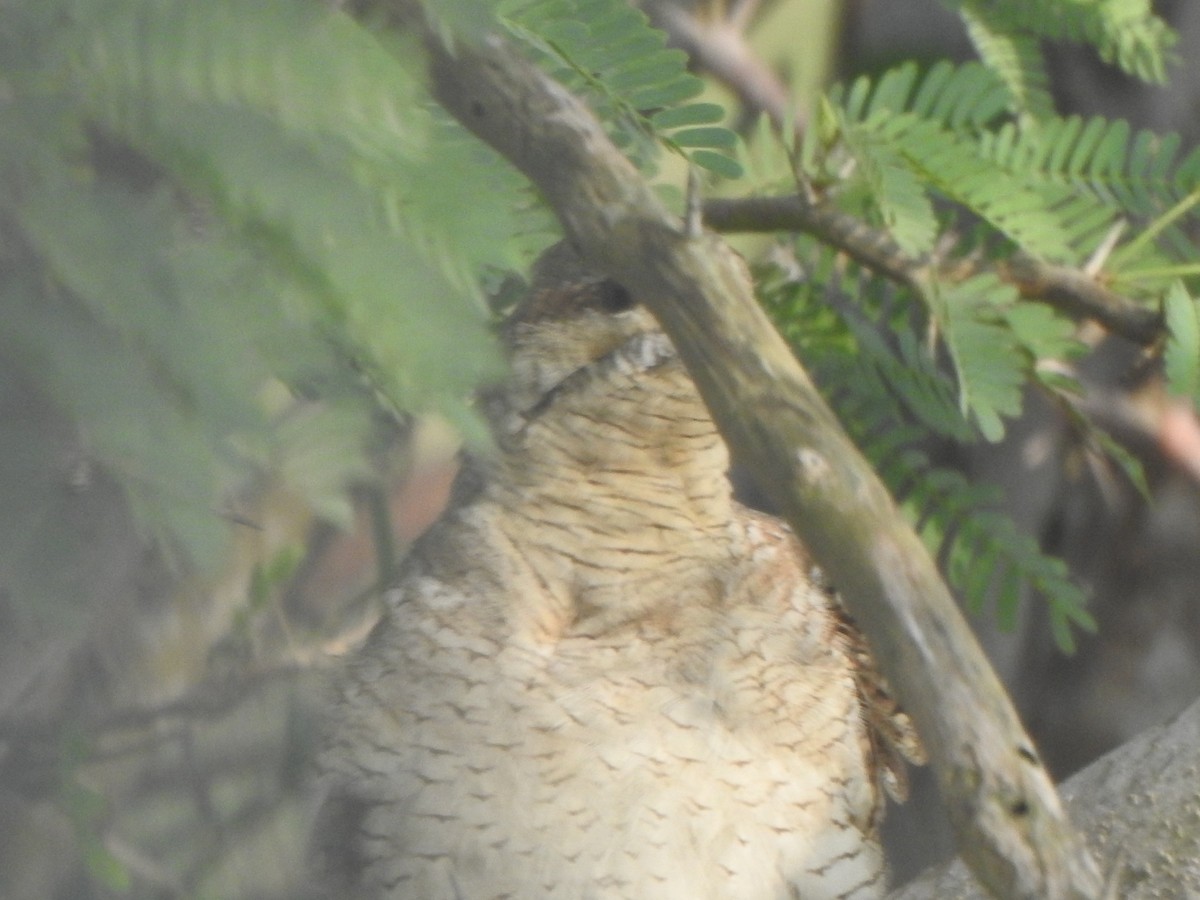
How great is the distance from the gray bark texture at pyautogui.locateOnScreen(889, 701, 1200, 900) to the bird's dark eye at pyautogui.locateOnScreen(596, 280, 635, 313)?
49cm

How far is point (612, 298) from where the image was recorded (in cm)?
111

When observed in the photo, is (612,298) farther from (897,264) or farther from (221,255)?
(221,255)

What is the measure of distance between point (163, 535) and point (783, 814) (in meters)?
0.91

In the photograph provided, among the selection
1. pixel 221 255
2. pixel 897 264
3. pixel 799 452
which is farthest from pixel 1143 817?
pixel 221 255

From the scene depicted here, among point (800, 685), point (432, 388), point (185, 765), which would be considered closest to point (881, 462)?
point (800, 685)

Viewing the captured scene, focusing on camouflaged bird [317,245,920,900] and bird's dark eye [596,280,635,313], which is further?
camouflaged bird [317,245,920,900]

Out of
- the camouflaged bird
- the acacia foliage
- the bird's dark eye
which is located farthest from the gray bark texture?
the acacia foliage

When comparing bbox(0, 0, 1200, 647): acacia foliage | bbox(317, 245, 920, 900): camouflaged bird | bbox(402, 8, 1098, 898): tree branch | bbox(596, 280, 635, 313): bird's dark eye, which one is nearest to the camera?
bbox(0, 0, 1200, 647): acacia foliage

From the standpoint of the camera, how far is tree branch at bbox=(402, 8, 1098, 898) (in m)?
0.66

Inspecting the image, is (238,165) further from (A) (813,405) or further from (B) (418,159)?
(A) (813,405)

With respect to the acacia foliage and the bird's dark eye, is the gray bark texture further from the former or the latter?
the acacia foliage

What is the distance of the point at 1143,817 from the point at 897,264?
483 millimetres

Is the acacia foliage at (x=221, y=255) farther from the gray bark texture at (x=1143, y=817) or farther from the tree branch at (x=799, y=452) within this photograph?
the gray bark texture at (x=1143, y=817)

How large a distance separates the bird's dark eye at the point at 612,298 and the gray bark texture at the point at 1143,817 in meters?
0.49
